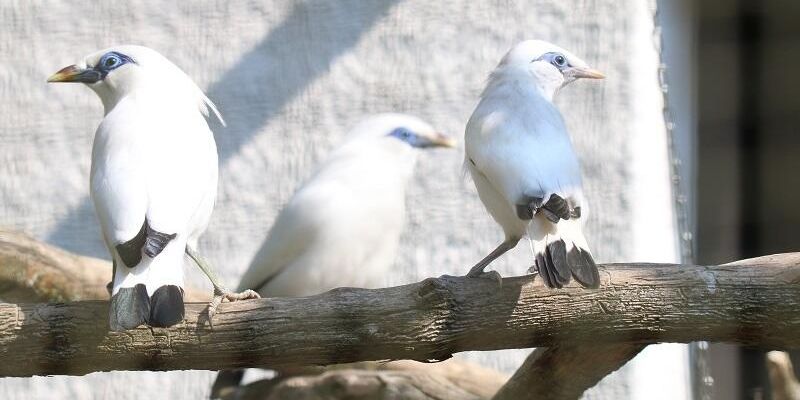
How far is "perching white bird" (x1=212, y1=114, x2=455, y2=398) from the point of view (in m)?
2.59

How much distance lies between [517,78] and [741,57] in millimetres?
1204

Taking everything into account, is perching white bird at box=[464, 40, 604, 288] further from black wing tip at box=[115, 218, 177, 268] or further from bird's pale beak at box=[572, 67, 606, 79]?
black wing tip at box=[115, 218, 177, 268]

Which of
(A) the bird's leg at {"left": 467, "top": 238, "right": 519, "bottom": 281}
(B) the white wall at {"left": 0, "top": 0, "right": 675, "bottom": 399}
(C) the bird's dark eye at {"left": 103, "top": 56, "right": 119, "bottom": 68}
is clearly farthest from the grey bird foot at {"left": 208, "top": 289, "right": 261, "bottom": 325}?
(B) the white wall at {"left": 0, "top": 0, "right": 675, "bottom": 399}

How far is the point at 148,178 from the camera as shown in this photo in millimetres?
1884

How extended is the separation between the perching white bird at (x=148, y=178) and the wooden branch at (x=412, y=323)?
0.07 m

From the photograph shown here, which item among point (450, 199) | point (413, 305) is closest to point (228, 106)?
point (450, 199)

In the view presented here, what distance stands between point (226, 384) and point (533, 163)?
3.43 feet

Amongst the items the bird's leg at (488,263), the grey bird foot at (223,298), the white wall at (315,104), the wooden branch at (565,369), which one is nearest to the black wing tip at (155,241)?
the grey bird foot at (223,298)

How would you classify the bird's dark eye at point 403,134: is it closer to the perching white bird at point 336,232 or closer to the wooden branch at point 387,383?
the perching white bird at point 336,232

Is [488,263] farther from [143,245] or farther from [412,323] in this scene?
[143,245]

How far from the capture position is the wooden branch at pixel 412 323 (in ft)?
5.65

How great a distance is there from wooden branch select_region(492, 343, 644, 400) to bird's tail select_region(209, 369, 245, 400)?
825 mm

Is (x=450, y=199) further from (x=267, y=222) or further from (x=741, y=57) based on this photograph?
(x=741, y=57)

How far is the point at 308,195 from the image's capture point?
8.58 ft
